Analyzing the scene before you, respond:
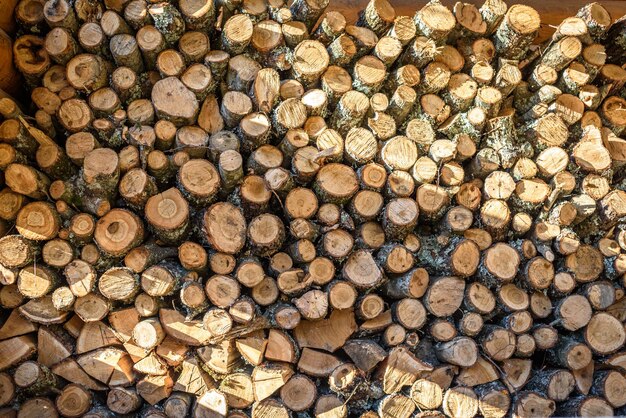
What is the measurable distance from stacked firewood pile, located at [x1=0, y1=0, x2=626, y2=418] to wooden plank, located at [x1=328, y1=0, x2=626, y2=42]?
491 mm

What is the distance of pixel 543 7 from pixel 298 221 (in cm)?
226

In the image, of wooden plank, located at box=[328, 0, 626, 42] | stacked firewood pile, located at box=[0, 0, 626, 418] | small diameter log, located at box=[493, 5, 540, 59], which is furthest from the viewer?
wooden plank, located at box=[328, 0, 626, 42]

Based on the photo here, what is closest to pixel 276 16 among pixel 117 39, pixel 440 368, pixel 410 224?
pixel 117 39

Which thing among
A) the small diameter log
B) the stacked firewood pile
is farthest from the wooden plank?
the stacked firewood pile

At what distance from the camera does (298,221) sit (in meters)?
2.66

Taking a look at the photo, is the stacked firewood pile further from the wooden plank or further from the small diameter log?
the wooden plank

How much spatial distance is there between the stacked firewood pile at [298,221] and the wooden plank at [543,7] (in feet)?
1.61

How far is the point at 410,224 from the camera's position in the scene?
2721 mm

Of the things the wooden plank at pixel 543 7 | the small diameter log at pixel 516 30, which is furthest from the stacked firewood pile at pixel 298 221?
the wooden plank at pixel 543 7

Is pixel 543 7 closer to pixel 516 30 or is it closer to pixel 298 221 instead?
pixel 516 30

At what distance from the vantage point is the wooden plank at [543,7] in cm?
349

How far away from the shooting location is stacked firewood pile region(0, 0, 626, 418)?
2.52 metres

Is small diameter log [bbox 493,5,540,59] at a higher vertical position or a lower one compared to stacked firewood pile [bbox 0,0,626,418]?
higher

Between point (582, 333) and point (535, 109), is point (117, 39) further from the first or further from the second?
point (582, 333)
